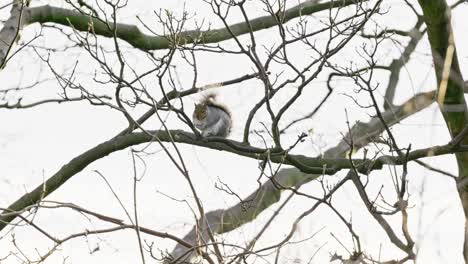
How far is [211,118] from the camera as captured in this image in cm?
577

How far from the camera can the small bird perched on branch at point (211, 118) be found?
5.74 m

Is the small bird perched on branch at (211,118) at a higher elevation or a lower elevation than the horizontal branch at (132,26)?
lower

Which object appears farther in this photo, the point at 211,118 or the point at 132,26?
the point at 132,26

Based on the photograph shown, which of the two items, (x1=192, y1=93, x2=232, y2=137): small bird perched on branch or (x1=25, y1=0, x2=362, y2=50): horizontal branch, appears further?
(x1=25, y1=0, x2=362, y2=50): horizontal branch

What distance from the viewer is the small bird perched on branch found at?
5.74 m

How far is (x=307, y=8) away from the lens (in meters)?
6.55

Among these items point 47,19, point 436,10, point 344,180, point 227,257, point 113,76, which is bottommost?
point 227,257

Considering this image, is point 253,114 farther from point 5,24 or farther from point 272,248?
point 5,24

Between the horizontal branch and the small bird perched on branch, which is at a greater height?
Result: the horizontal branch

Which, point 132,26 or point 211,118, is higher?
point 132,26

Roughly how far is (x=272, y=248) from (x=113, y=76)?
4.09 feet

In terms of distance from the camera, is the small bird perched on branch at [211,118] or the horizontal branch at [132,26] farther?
the horizontal branch at [132,26]

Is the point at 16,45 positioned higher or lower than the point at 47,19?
lower

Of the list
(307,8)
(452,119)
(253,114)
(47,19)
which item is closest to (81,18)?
A: (47,19)
